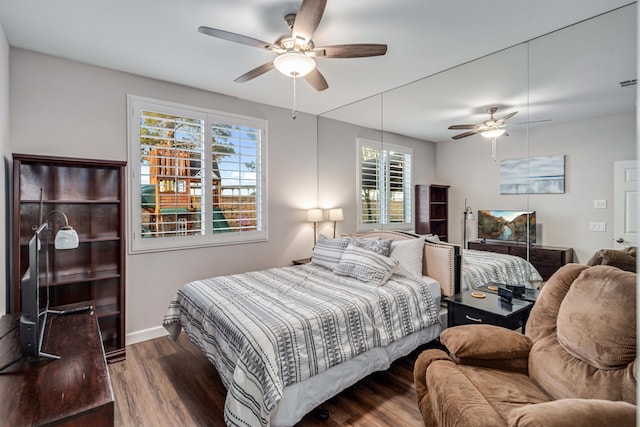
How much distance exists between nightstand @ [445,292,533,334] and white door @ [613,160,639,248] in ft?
2.36

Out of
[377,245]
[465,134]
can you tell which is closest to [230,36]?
[377,245]

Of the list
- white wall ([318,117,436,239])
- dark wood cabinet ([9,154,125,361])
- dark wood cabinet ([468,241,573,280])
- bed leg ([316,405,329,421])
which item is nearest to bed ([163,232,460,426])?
bed leg ([316,405,329,421])

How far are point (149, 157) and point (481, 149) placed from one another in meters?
3.25

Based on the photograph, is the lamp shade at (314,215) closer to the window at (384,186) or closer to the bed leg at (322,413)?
the window at (384,186)

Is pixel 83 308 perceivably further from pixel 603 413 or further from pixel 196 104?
pixel 603 413

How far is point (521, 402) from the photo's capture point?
4.63 feet

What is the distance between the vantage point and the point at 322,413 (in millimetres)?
2027

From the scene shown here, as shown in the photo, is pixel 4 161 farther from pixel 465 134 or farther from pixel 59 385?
pixel 465 134

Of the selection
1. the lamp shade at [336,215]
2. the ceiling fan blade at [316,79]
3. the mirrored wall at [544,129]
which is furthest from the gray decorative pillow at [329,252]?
the ceiling fan blade at [316,79]

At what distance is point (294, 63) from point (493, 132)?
5.92ft

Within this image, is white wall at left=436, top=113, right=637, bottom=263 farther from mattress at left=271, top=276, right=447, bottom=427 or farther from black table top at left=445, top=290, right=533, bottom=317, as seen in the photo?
mattress at left=271, top=276, right=447, bottom=427

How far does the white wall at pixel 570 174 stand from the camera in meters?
2.10

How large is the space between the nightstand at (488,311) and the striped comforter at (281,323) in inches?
9.8

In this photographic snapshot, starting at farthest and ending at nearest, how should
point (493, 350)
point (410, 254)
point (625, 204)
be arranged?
point (410, 254), point (625, 204), point (493, 350)
